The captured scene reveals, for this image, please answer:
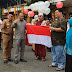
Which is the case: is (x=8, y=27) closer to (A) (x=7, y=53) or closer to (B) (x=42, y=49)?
(A) (x=7, y=53)

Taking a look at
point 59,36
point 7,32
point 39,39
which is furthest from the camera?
point 39,39

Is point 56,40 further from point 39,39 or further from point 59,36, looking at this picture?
point 39,39

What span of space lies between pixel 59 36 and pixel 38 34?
161 cm

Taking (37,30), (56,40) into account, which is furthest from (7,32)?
(56,40)

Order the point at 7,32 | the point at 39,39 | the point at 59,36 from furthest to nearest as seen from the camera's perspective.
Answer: the point at 39,39, the point at 7,32, the point at 59,36

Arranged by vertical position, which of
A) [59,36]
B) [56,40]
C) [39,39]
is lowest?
[39,39]

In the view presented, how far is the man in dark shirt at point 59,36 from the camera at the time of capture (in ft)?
15.5

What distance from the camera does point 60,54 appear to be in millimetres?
5098

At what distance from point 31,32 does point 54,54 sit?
157cm

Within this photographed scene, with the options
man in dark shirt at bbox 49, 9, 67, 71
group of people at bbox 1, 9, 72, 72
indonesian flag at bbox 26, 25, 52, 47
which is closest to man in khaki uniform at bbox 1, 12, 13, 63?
group of people at bbox 1, 9, 72, 72

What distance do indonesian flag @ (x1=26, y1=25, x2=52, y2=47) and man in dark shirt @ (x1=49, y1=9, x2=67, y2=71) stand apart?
2.96 feet

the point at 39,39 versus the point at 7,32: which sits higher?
the point at 7,32

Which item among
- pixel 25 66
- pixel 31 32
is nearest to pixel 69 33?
pixel 25 66

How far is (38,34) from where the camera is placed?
21.0 ft
